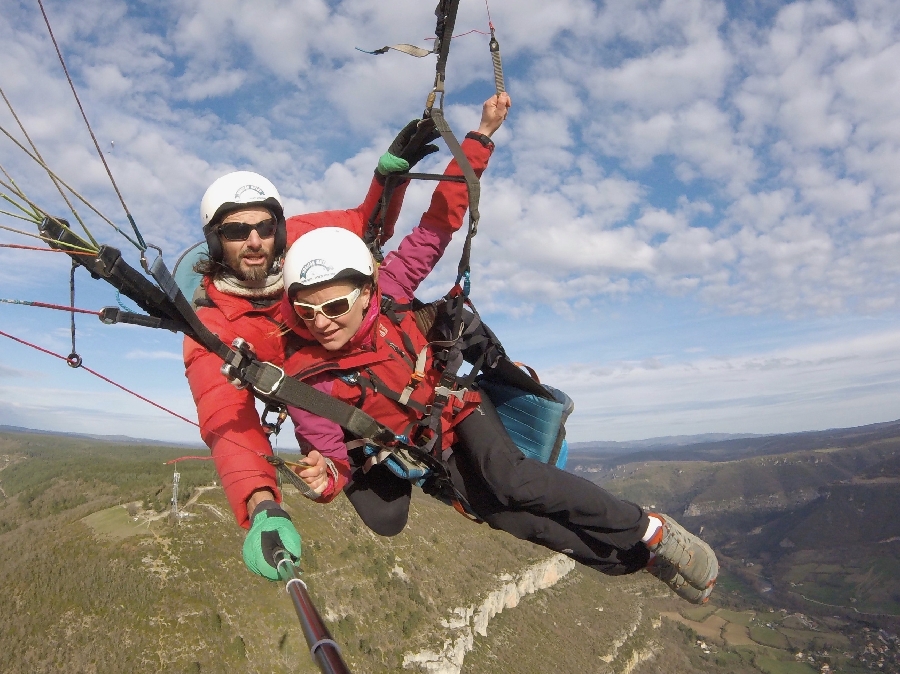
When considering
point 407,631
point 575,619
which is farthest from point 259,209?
point 575,619

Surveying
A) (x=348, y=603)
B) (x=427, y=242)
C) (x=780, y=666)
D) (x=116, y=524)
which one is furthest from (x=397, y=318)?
(x=780, y=666)

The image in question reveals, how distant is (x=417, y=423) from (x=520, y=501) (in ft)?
4.05

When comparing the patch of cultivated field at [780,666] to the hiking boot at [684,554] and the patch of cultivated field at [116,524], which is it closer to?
the patch of cultivated field at [116,524]

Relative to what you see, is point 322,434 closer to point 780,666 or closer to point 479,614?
point 479,614

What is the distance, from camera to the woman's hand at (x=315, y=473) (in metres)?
3.56

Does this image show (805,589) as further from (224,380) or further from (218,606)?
(224,380)

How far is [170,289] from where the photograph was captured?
2932mm

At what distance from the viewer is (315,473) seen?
359 centimetres

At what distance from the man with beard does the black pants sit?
1.49 metres

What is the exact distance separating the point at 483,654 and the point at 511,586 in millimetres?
14208

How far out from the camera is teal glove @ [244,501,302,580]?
2.93 m

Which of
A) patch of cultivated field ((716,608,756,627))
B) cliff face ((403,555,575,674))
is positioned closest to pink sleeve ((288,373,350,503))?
cliff face ((403,555,575,674))

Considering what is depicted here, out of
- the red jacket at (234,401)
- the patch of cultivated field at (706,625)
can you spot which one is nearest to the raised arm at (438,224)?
the red jacket at (234,401)

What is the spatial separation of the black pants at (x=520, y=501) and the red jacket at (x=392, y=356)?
0.37 metres
